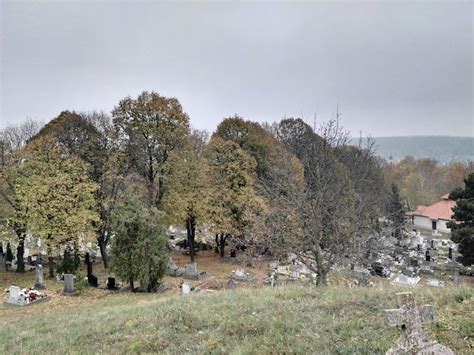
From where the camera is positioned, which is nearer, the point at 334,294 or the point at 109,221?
the point at 334,294

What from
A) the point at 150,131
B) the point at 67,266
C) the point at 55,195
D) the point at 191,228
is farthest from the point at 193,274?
the point at 150,131

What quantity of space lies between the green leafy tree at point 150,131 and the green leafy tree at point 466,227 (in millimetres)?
18126

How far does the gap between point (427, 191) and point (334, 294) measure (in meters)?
58.6

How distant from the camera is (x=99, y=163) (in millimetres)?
20375

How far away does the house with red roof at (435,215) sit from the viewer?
4803cm

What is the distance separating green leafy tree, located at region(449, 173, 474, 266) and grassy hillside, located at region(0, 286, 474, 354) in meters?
19.1

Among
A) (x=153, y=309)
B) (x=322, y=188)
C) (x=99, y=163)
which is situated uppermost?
(x=99, y=163)

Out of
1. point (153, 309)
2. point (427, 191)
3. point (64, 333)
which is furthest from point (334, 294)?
point (427, 191)

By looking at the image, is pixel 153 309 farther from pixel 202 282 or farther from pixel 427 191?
pixel 427 191

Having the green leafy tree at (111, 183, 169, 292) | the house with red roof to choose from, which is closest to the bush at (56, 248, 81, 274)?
the green leafy tree at (111, 183, 169, 292)

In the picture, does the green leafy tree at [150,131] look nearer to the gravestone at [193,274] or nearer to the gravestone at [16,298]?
the gravestone at [193,274]

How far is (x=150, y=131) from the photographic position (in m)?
21.0

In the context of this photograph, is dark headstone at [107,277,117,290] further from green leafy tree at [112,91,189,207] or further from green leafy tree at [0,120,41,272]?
green leafy tree at [112,91,189,207]

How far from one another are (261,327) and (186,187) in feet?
53.0
